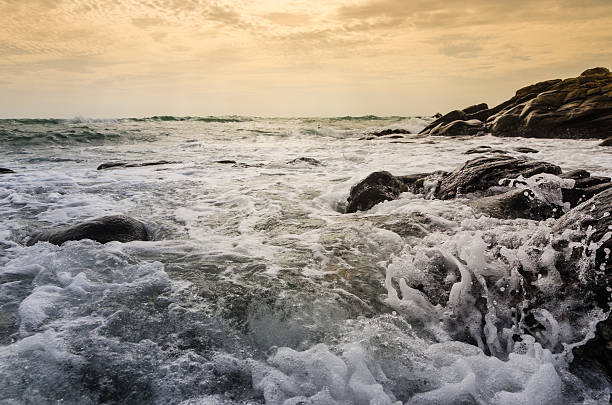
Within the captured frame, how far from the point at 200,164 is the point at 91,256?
793 centimetres

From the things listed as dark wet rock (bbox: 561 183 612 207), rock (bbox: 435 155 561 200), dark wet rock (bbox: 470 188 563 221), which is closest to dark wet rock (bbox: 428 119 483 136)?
rock (bbox: 435 155 561 200)

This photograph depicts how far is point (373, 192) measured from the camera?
6273mm

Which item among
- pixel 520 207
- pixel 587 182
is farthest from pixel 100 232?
→ pixel 587 182

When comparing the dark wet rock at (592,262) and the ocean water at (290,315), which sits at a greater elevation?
the dark wet rock at (592,262)

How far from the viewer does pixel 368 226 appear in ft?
16.1

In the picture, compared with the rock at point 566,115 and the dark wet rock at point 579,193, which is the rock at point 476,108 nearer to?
the rock at point 566,115

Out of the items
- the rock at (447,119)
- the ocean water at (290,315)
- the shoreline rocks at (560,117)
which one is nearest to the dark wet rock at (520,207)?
the ocean water at (290,315)

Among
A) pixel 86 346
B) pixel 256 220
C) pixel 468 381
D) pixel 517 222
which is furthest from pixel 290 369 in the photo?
pixel 256 220

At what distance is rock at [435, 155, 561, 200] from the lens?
238 inches

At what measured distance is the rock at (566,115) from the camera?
16.7 metres

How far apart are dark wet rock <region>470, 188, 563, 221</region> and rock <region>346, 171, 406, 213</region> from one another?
57.1 inches

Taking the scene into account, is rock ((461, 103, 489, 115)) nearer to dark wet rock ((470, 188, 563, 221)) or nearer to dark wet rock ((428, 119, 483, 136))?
dark wet rock ((428, 119, 483, 136))

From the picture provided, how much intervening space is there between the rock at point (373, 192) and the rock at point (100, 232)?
2.98 meters

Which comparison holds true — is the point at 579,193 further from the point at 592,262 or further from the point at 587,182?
the point at 592,262
